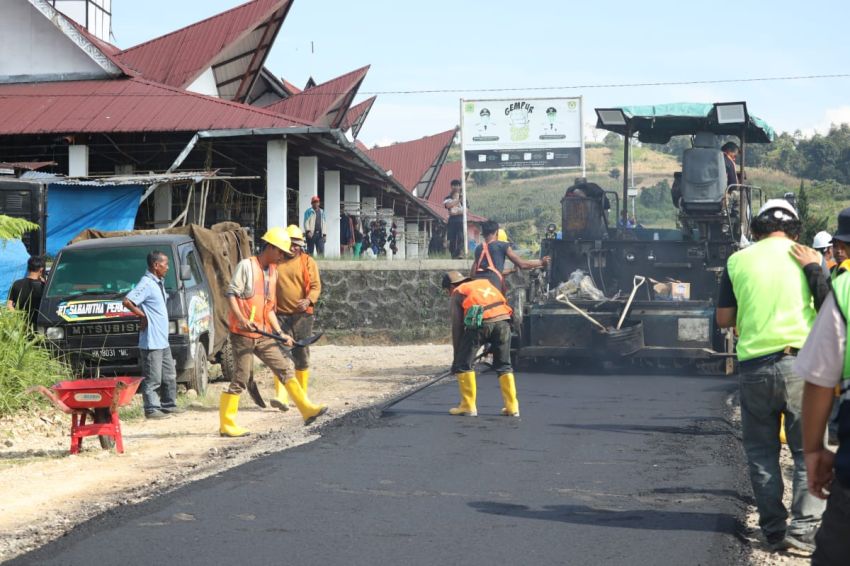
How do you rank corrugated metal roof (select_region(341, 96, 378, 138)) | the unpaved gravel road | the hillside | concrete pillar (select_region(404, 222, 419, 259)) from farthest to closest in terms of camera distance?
the hillside → concrete pillar (select_region(404, 222, 419, 259)) → corrugated metal roof (select_region(341, 96, 378, 138)) → the unpaved gravel road

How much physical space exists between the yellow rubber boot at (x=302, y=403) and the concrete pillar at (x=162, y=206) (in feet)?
Result: 51.6

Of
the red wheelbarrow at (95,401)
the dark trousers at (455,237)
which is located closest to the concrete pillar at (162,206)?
the dark trousers at (455,237)

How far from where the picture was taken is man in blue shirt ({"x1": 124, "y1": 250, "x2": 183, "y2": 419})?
12.0 metres

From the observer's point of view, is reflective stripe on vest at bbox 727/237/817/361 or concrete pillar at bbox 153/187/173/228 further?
concrete pillar at bbox 153/187/173/228

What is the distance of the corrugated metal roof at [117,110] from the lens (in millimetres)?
24078

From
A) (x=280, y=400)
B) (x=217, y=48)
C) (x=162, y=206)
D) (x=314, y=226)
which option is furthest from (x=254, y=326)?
(x=217, y=48)

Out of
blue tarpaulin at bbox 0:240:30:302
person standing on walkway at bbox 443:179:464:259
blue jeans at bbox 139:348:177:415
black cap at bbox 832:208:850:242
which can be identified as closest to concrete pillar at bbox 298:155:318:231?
person standing on walkway at bbox 443:179:464:259

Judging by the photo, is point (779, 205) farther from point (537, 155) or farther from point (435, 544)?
point (537, 155)

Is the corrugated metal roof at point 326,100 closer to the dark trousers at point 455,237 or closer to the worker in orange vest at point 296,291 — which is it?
the dark trousers at point 455,237

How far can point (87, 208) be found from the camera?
2253cm

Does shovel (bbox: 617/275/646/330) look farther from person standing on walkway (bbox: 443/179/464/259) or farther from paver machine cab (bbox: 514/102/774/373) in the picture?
person standing on walkway (bbox: 443/179/464/259)

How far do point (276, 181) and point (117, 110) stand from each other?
11.7 ft

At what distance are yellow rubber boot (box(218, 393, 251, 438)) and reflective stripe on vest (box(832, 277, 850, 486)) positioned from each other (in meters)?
7.32

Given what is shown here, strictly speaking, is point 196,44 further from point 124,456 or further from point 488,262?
point 124,456
